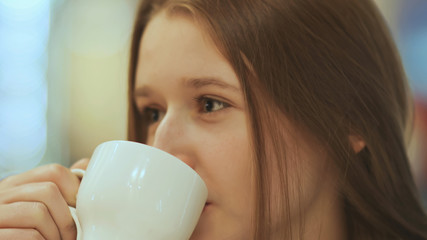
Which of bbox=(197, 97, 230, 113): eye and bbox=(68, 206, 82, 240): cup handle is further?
bbox=(197, 97, 230, 113): eye

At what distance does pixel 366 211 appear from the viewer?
94 centimetres

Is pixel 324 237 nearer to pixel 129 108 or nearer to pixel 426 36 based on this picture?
pixel 129 108

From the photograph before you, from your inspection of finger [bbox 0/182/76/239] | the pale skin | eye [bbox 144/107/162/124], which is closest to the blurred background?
eye [bbox 144/107/162/124]

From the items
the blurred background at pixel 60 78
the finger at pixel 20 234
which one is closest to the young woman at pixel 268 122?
the finger at pixel 20 234

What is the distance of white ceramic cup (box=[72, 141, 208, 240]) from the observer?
1.95 ft

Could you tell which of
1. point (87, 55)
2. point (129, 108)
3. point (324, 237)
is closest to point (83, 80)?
point (87, 55)

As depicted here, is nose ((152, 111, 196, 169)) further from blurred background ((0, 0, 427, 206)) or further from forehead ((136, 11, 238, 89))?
blurred background ((0, 0, 427, 206))

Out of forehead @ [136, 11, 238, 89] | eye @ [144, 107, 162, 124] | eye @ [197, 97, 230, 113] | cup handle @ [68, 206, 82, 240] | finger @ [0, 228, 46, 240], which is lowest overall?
finger @ [0, 228, 46, 240]

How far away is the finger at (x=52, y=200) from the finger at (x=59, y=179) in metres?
0.02

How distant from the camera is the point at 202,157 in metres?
0.79

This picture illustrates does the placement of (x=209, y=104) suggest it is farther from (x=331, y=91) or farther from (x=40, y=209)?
(x=40, y=209)

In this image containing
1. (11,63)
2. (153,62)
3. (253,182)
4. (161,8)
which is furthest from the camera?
(11,63)

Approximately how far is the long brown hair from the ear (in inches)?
0.4

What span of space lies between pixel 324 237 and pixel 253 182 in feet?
0.99
